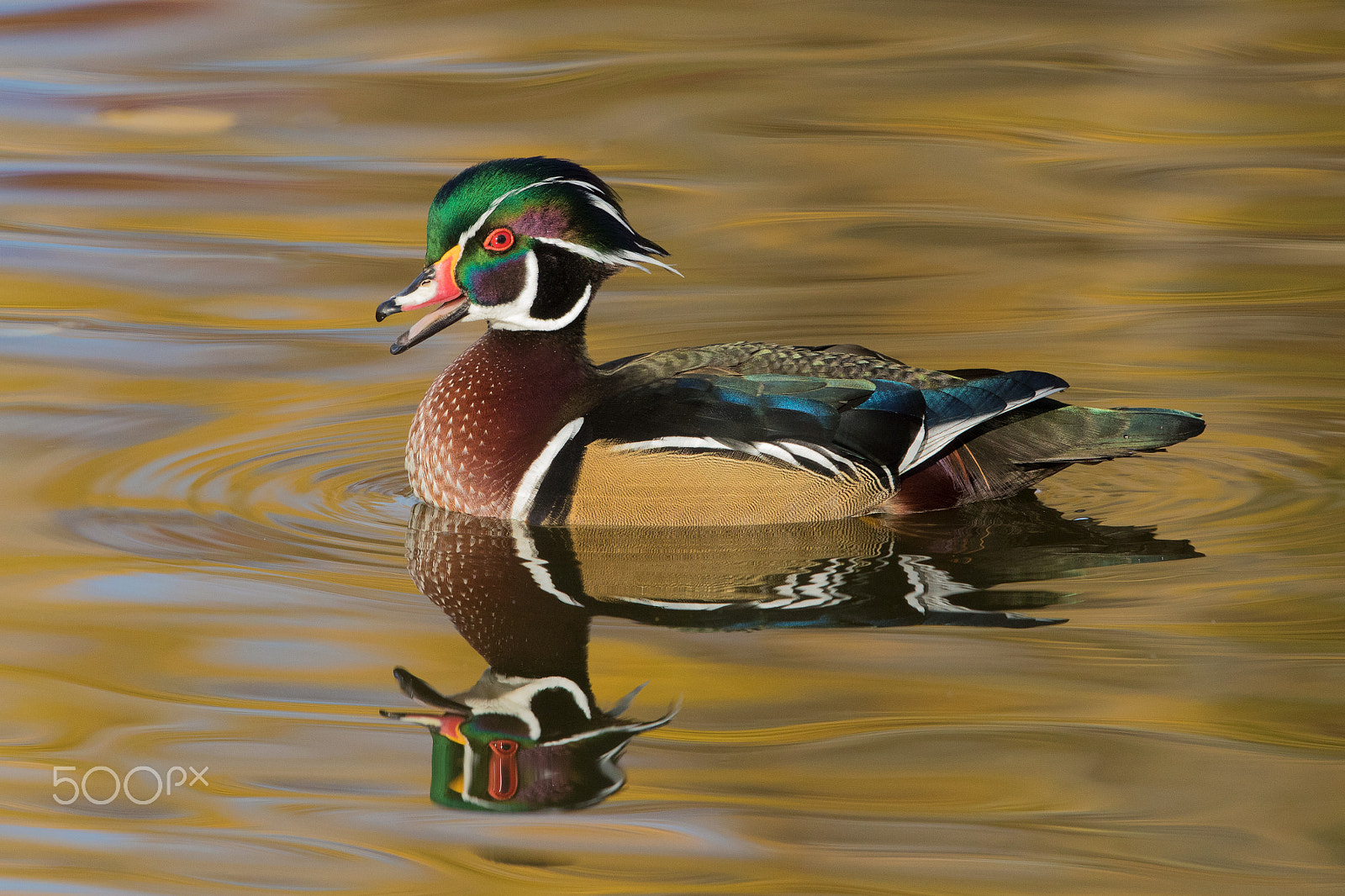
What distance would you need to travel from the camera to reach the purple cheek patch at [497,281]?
6.29 metres

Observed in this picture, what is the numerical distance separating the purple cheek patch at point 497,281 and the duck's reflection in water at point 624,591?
82 cm

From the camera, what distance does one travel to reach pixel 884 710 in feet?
15.2

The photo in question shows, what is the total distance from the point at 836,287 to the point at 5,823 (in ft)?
19.1

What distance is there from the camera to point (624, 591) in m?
5.52

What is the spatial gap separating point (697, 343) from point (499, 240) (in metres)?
2.29

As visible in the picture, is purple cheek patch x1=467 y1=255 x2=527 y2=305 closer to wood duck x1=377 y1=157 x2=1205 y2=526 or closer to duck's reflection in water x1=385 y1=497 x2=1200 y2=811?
wood duck x1=377 y1=157 x2=1205 y2=526

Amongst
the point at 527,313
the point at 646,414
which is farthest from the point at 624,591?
the point at 527,313

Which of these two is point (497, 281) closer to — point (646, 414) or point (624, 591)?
point (646, 414)

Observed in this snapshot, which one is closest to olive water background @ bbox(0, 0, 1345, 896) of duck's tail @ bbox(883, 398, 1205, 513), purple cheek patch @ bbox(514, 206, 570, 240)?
duck's tail @ bbox(883, 398, 1205, 513)

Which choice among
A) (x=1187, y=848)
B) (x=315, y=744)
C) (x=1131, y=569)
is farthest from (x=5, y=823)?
(x=1131, y=569)

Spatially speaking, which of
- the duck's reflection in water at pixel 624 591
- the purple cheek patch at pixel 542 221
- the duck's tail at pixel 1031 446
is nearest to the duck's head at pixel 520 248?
the purple cheek patch at pixel 542 221

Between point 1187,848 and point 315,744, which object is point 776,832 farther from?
point 315,744

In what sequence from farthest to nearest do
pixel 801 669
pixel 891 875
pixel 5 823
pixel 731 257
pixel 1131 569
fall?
1. pixel 731 257
2. pixel 1131 569
3. pixel 801 669
4. pixel 5 823
5. pixel 891 875

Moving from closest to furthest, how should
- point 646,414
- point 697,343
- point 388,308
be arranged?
point 646,414, point 388,308, point 697,343
